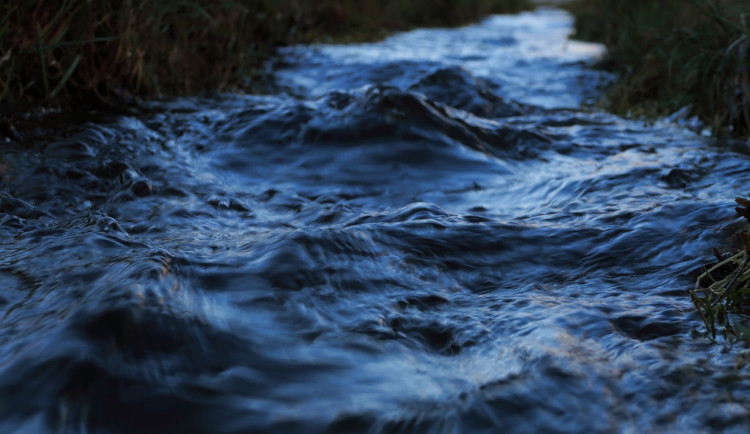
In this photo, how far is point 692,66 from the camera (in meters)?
4.52

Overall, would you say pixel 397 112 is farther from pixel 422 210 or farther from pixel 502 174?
pixel 422 210

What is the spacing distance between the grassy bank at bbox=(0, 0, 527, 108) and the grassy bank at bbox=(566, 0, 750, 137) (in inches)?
114

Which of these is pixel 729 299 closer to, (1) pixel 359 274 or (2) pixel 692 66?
(1) pixel 359 274

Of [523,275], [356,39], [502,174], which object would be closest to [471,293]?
[523,275]

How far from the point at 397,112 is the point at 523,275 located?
2103 millimetres

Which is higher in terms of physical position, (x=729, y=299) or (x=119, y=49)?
(x=119, y=49)

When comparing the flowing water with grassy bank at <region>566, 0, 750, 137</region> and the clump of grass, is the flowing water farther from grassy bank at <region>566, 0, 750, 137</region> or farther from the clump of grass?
grassy bank at <region>566, 0, 750, 137</region>

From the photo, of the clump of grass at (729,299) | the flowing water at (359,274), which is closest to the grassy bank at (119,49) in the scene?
the flowing water at (359,274)

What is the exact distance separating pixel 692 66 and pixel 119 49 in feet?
11.6

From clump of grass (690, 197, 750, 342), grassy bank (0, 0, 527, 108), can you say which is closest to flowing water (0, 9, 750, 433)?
clump of grass (690, 197, 750, 342)

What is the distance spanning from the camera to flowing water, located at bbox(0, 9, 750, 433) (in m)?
1.48

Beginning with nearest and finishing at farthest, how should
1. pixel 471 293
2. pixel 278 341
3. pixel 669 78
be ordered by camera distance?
1. pixel 278 341
2. pixel 471 293
3. pixel 669 78

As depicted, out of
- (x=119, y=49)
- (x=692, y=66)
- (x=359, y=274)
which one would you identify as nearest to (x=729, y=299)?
(x=359, y=274)

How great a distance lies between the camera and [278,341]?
1.73m
